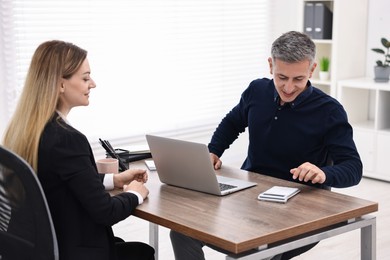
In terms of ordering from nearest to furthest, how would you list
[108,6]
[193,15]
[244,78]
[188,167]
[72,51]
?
[72,51]
[188,167]
[108,6]
[193,15]
[244,78]

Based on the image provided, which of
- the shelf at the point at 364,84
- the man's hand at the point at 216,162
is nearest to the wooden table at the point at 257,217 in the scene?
the man's hand at the point at 216,162

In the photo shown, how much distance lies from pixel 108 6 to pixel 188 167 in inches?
101

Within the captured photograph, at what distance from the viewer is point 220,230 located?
2.00 metres

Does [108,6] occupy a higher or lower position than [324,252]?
higher

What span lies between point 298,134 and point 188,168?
21.0 inches

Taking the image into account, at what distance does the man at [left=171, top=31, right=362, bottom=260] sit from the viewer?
2582 millimetres

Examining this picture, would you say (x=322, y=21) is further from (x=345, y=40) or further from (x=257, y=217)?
(x=257, y=217)

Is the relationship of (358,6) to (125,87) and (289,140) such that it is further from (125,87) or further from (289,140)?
(289,140)

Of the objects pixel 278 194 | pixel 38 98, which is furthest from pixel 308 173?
pixel 38 98

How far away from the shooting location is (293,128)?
273 centimetres

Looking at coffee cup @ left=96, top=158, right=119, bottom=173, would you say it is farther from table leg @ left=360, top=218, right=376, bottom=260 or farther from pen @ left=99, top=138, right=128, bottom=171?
table leg @ left=360, top=218, right=376, bottom=260

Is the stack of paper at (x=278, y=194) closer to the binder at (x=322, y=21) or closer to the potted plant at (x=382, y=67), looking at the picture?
the potted plant at (x=382, y=67)

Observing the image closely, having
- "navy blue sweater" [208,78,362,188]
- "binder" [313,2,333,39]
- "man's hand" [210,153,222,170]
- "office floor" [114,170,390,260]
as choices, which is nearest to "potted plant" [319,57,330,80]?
"binder" [313,2,333,39]

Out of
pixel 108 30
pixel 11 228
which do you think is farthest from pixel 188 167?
pixel 108 30
